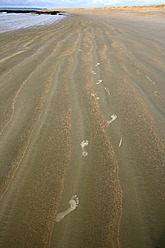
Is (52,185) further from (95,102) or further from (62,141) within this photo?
(95,102)

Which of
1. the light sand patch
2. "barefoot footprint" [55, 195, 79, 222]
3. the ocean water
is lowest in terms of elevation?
"barefoot footprint" [55, 195, 79, 222]

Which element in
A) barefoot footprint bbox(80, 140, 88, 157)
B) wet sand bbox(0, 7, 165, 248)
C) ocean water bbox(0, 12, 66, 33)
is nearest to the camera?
wet sand bbox(0, 7, 165, 248)

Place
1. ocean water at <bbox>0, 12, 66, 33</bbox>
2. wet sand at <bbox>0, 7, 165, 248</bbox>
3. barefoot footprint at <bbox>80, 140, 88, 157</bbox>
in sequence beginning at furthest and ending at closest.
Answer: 1. ocean water at <bbox>0, 12, 66, 33</bbox>
2. barefoot footprint at <bbox>80, 140, 88, 157</bbox>
3. wet sand at <bbox>0, 7, 165, 248</bbox>

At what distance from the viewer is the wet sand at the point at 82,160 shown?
2.58 ft

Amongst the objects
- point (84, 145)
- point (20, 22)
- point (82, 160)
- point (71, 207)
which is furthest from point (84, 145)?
point (20, 22)

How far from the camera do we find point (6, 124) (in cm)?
144

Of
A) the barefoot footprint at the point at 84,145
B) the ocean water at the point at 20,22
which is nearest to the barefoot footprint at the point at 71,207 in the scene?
the barefoot footprint at the point at 84,145

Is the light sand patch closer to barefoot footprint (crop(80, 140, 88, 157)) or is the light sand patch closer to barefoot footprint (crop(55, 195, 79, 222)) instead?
barefoot footprint (crop(80, 140, 88, 157))

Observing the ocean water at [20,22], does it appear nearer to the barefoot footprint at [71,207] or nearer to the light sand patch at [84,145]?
the light sand patch at [84,145]

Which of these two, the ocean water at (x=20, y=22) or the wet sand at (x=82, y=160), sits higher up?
the ocean water at (x=20, y=22)

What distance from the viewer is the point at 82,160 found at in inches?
44.0

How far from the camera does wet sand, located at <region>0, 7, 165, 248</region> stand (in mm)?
787

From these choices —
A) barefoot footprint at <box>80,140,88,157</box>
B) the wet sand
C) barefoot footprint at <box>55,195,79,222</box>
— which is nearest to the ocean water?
the wet sand

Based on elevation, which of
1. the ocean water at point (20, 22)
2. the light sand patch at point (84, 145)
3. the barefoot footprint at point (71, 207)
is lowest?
the barefoot footprint at point (71, 207)
